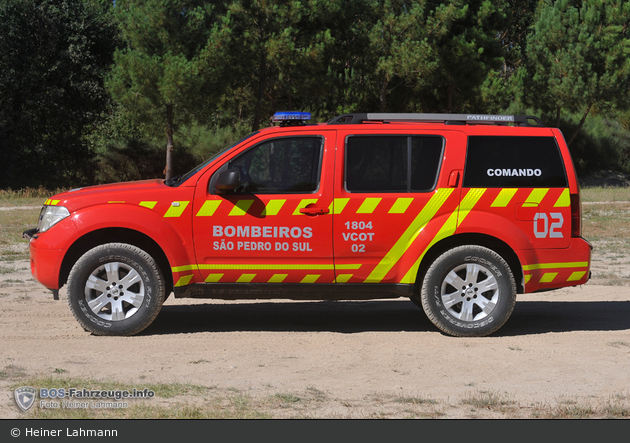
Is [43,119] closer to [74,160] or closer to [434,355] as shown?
[74,160]

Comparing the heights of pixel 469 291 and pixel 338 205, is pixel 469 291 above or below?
below

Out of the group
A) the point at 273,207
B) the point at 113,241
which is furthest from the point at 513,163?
the point at 113,241

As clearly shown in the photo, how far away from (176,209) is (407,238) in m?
2.11

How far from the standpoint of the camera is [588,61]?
31.8 meters

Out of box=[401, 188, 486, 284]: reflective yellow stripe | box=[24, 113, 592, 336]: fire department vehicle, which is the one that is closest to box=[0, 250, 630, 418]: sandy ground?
box=[24, 113, 592, 336]: fire department vehicle

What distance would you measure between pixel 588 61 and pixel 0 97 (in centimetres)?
2554

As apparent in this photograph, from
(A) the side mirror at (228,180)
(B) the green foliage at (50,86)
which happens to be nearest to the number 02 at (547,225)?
(A) the side mirror at (228,180)

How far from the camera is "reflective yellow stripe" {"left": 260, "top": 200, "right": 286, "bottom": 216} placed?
659cm

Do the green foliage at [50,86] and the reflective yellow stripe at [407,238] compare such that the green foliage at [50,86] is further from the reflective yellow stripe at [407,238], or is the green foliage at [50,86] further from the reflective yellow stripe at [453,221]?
the reflective yellow stripe at [453,221]

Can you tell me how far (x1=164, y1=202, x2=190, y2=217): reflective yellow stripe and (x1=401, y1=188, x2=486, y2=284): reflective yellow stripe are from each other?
210cm

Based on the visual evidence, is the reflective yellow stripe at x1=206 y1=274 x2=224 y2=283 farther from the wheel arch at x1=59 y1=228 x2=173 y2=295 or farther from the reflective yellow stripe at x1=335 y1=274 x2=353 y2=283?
the reflective yellow stripe at x1=335 y1=274 x2=353 y2=283

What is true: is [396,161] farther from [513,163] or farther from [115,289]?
[115,289]

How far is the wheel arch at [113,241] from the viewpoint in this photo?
6723 millimetres

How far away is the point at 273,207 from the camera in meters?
6.59
